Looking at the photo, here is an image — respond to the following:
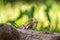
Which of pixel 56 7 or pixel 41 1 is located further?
pixel 41 1

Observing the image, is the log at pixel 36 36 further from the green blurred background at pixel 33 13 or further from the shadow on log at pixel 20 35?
the green blurred background at pixel 33 13

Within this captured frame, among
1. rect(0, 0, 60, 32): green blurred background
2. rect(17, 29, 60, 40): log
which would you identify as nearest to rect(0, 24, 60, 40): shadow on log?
rect(17, 29, 60, 40): log

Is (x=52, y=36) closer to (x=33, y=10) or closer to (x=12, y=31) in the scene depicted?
(x=12, y=31)

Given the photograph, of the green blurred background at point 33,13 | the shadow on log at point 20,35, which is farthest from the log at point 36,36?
the green blurred background at point 33,13

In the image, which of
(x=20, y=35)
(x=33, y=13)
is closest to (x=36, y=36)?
(x=20, y=35)

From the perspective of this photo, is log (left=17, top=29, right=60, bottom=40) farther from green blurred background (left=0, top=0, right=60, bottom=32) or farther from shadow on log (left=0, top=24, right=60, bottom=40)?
green blurred background (left=0, top=0, right=60, bottom=32)

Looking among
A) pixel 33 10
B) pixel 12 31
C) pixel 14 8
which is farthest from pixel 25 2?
pixel 12 31
